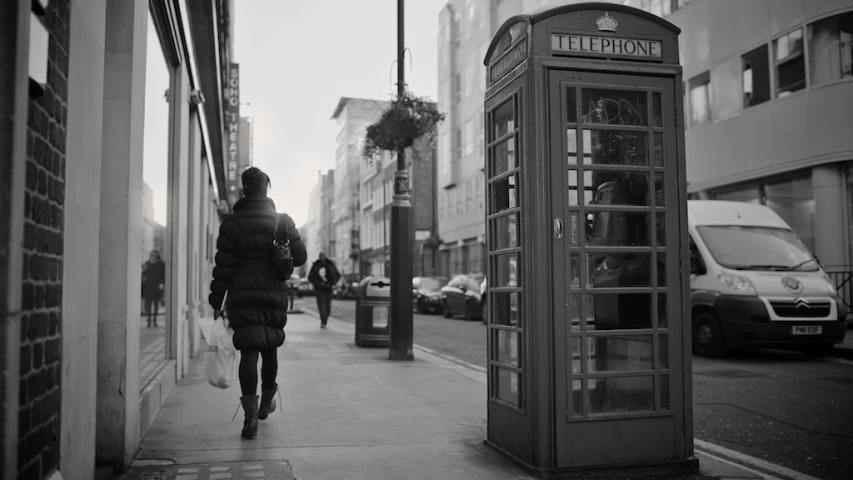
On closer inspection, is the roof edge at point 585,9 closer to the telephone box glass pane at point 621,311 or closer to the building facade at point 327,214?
the telephone box glass pane at point 621,311

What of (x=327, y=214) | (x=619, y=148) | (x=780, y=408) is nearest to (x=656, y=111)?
(x=619, y=148)

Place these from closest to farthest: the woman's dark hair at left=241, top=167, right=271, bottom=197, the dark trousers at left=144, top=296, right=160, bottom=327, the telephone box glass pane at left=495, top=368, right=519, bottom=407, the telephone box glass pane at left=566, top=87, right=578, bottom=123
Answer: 1. the telephone box glass pane at left=566, top=87, right=578, bottom=123
2. the telephone box glass pane at left=495, top=368, right=519, bottom=407
3. the woman's dark hair at left=241, top=167, right=271, bottom=197
4. the dark trousers at left=144, top=296, right=160, bottom=327

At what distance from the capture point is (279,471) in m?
4.41

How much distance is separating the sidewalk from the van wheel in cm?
414

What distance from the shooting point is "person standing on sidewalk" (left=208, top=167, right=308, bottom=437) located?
554cm

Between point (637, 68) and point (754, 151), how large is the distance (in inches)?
675

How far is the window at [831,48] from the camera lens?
1736 cm

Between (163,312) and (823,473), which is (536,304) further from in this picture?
(163,312)

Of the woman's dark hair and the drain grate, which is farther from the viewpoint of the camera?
the drain grate

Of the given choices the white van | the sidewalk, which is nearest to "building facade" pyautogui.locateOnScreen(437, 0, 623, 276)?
the white van

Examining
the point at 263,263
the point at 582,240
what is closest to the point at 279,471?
the point at 263,263

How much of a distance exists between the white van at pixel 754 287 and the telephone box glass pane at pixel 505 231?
6.84m

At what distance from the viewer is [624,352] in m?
4.57

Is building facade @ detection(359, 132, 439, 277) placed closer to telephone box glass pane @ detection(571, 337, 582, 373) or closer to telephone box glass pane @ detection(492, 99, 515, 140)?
telephone box glass pane @ detection(492, 99, 515, 140)
